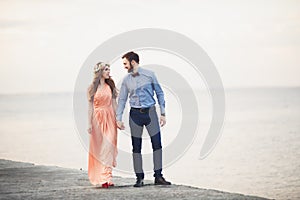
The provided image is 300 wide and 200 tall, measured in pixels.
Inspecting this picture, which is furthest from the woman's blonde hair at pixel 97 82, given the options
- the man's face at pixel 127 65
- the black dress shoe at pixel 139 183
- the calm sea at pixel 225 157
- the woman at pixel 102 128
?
the calm sea at pixel 225 157

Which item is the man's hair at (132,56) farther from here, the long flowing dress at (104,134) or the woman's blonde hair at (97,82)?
the long flowing dress at (104,134)

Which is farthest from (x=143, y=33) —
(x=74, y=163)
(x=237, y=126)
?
(x=237, y=126)

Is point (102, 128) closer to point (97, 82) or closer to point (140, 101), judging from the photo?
point (97, 82)

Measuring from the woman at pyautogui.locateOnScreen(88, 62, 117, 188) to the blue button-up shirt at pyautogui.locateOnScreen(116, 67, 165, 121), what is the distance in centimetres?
34

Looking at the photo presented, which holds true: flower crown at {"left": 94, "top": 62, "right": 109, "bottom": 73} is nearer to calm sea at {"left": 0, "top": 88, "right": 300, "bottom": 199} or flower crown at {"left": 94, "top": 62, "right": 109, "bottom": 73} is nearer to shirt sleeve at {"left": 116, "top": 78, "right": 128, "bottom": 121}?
shirt sleeve at {"left": 116, "top": 78, "right": 128, "bottom": 121}

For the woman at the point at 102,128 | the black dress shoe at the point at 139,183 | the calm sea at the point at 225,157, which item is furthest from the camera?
the calm sea at the point at 225,157

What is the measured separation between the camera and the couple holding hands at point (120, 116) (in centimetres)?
974

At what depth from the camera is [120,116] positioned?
389 inches

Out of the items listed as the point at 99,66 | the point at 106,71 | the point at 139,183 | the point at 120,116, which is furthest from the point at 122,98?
the point at 139,183

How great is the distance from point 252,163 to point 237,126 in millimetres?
17862

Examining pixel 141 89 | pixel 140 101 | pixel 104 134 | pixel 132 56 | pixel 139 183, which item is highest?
pixel 132 56

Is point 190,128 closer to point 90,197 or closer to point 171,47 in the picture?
point 171,47

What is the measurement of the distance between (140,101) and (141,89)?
161mm

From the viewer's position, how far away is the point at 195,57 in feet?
42.6
